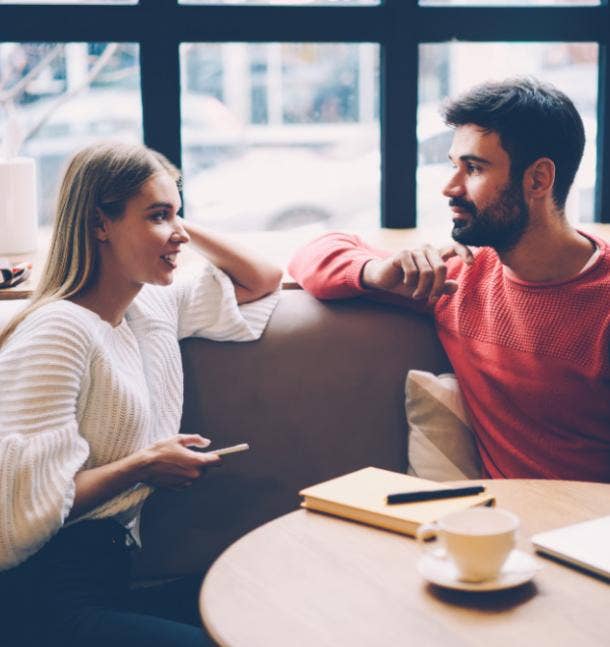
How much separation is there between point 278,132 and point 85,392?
120cm

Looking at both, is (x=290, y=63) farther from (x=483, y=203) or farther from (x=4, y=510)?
(x=4, y=510)

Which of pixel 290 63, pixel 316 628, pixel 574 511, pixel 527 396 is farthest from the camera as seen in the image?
pixel 290 63

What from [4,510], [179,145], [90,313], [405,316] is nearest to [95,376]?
[90,313]

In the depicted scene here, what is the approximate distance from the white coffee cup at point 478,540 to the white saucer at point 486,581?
0.01 m

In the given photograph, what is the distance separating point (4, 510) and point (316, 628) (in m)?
0.64

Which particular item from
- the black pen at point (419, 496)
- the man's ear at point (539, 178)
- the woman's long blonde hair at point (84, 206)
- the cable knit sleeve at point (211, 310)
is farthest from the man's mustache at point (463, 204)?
the black pen at point (419, 496)

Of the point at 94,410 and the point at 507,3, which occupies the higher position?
the point at 507,3

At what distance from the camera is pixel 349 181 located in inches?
109

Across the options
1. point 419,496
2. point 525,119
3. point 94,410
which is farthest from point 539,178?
point 94,410

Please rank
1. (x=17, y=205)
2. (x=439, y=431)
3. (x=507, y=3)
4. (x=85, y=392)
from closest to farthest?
(x=85, y=392), (x=439, y=431), (x=17, y=205), (x=507, y=3)

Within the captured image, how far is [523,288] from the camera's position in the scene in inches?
74.7

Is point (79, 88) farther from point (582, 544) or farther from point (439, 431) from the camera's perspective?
point (582, 544)

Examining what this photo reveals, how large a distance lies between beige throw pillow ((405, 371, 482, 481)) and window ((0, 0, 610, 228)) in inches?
29.0

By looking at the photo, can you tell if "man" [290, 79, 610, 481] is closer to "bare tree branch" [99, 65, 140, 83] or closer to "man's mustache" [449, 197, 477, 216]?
"man's mustache" [449, 197, 477, 216]
